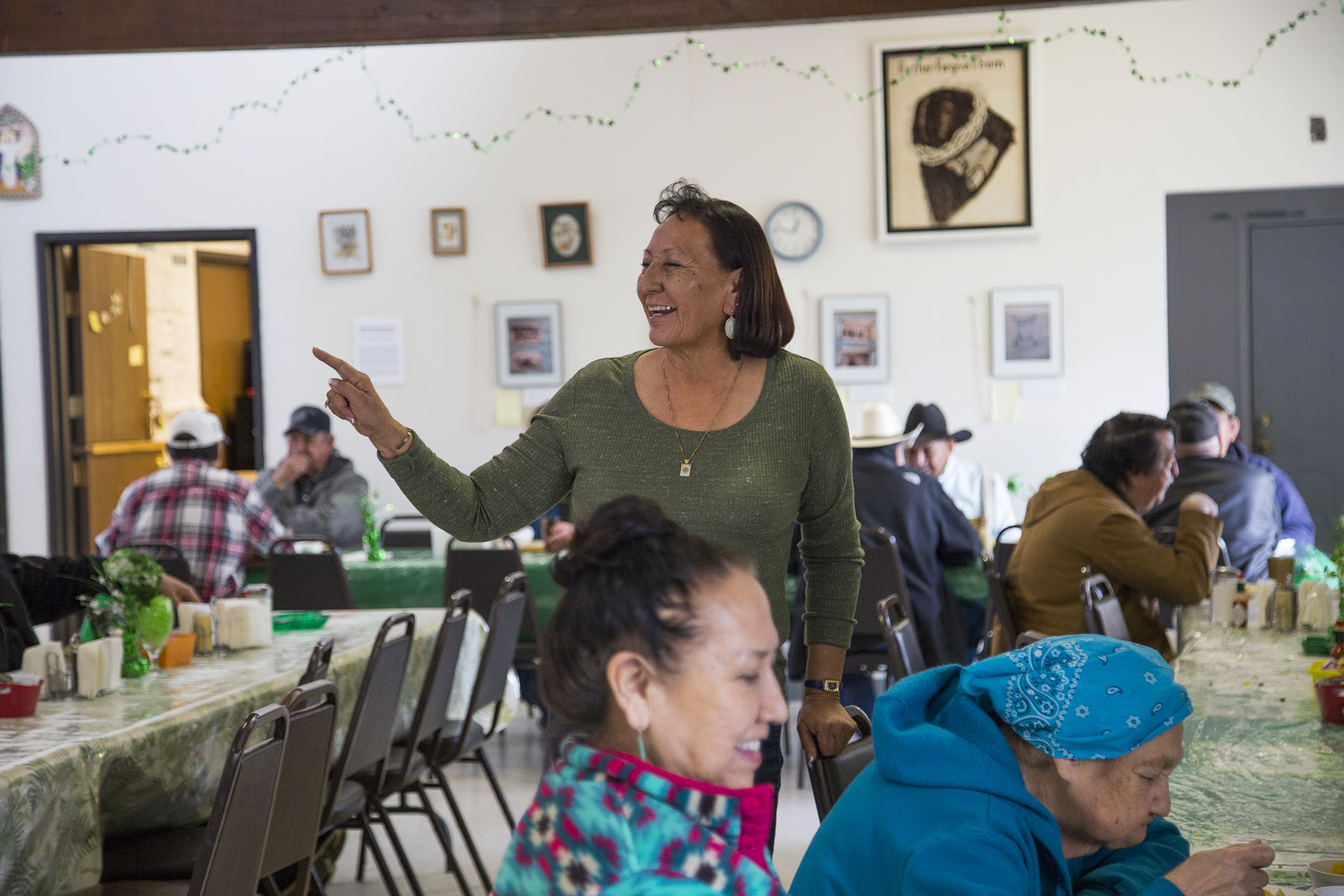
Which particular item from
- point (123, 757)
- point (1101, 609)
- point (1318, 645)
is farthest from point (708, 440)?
Result: point (1318, 645)

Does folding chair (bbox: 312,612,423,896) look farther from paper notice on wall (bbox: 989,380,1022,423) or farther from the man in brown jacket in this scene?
paper notice on wall (bbox: 989,380,1022,423)

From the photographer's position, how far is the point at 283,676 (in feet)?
10.4

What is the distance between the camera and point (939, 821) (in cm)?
128

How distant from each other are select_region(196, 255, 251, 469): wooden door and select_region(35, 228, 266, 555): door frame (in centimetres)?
197

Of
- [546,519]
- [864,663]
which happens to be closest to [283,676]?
[864,663]

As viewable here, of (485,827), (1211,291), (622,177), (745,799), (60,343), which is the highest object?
(622,177)

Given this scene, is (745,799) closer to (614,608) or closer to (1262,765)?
(614,608)

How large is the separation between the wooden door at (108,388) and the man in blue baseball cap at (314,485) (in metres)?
1.60

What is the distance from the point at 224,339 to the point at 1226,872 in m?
9.24

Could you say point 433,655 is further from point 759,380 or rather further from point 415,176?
point 415,176

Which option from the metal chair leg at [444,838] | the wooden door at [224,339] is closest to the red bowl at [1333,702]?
the metal chair leg at [444,838]

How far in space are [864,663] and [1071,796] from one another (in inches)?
128

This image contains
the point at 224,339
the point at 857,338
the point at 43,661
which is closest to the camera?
the point at 43,661

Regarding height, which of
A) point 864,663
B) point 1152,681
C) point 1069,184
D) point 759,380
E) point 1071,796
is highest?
point 1069,184
